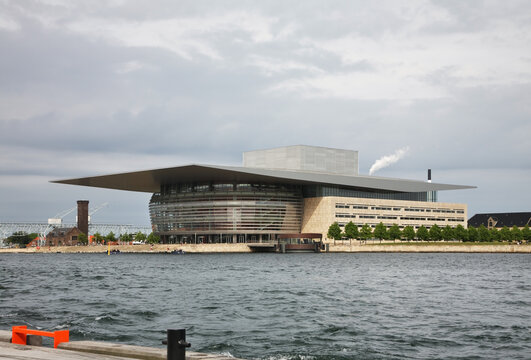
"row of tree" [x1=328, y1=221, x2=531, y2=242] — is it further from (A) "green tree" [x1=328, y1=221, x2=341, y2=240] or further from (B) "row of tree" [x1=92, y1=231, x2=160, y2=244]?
(B) "row of tree" [x1=92, y1=231, x2=160, y2=244]

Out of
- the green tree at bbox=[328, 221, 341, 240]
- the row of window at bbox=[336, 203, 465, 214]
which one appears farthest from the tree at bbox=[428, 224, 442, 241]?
the green tree at bbox=[328, 221, 341, 240]

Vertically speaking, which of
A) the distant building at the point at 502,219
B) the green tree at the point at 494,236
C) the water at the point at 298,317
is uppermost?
the distant building at the point at 502,219

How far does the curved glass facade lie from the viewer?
370 ft

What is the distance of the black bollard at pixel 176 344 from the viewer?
22.7ft

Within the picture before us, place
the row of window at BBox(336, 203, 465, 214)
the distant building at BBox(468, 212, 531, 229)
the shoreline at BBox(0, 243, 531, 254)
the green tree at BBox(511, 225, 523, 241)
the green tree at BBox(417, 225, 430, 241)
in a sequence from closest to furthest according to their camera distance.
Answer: the shoreline at BBox(0, 243, 531, 254), the green tree at BBox(511, 225, 523, 241), the green tree at BBox(417, 225, 430, 241), the row of window at BBox(336, 203, 465, 214), the distant building at BBox(468, 212, 531, 229)

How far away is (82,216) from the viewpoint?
161 meters

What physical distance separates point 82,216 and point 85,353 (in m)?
159

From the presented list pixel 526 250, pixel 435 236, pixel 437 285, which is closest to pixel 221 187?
pixel 435 236

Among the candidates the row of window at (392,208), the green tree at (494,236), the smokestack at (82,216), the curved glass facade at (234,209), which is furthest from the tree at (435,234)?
the smokestack at (82,216)

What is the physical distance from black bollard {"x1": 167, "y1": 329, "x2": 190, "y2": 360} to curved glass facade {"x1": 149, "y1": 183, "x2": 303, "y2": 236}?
346ft

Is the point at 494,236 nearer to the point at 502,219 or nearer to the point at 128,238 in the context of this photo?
the point at 502,219

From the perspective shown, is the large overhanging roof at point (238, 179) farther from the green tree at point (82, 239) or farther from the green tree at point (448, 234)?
Result: the green tree at point (82, 239)

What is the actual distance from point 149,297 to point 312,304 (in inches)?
256

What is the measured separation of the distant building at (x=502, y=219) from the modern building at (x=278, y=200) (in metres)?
25.6
